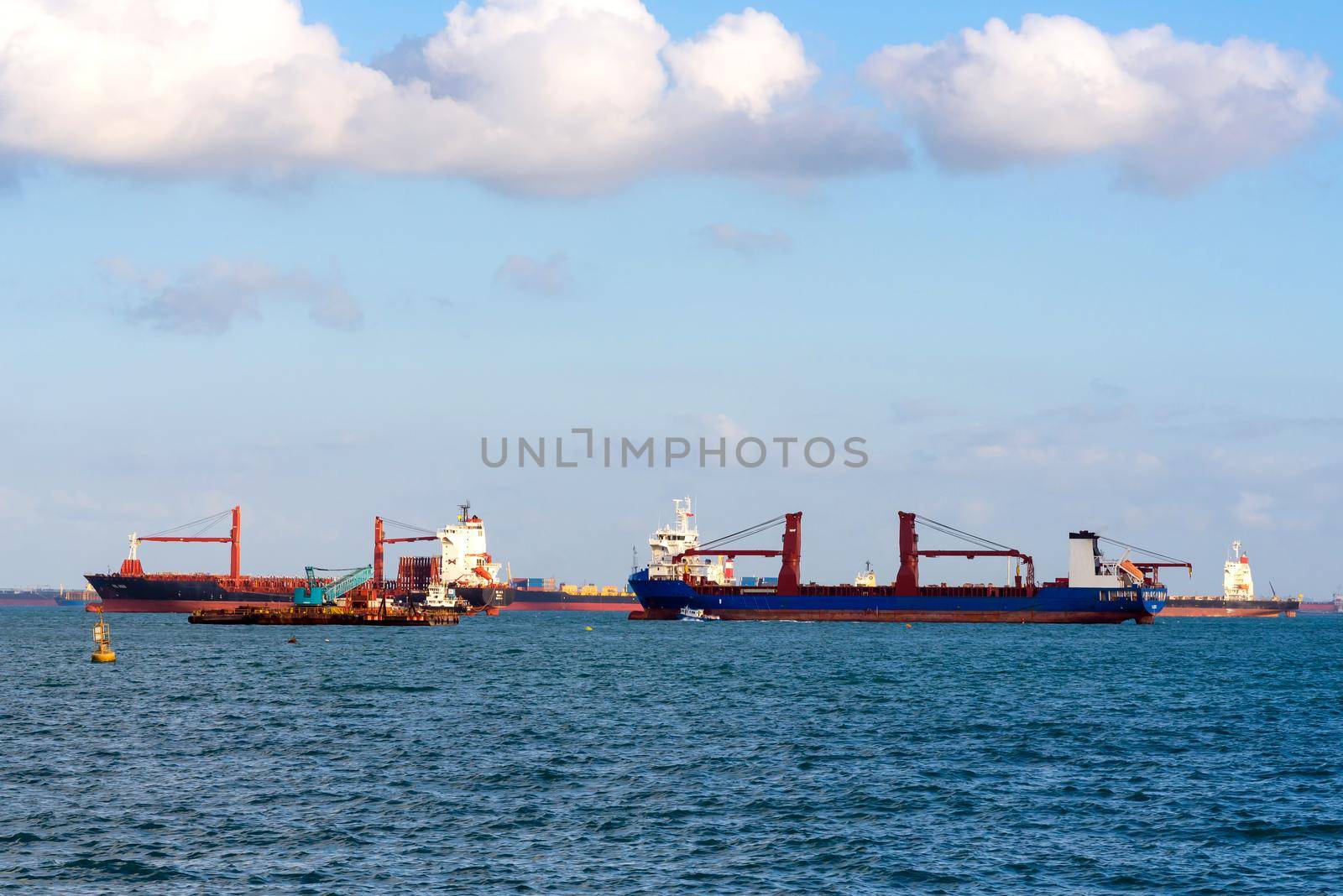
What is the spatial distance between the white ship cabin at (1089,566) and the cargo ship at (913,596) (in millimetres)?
83

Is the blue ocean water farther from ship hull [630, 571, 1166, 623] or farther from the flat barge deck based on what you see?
ship hull [630, 571, 1166, 623]

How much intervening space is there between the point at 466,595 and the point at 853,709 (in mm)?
138878

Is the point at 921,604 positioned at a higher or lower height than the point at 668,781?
higher

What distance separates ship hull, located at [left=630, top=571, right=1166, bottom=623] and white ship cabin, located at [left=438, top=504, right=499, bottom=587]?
2320 inches

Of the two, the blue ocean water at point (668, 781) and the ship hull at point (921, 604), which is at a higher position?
the ship hull at point (921, 604)

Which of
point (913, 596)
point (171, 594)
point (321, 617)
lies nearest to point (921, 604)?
point (913, 596)

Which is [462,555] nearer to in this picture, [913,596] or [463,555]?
[463,555]

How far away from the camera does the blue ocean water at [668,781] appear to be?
26.2 metres

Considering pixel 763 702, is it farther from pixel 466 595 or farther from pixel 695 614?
pixel 466 595

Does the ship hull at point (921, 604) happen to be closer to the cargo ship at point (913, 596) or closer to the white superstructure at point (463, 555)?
the cargo ship at point (913, 596)

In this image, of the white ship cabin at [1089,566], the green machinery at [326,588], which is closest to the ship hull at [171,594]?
the green machinery at [326,588]

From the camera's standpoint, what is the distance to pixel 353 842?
92.6 ft

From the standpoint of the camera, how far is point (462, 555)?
198 meters

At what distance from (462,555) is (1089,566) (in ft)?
319
